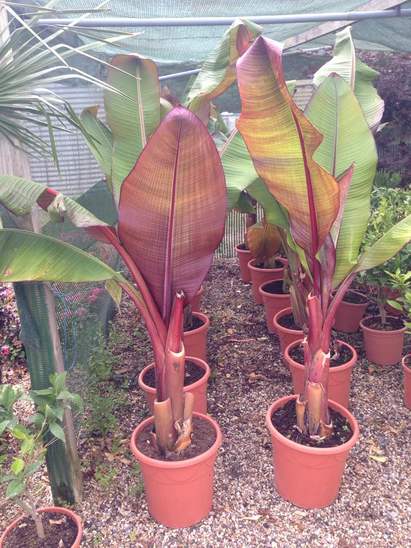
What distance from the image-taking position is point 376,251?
6.23ft

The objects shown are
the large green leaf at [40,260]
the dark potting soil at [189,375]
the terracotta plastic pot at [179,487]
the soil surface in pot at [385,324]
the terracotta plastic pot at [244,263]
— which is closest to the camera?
the large green leaf at [40,260]

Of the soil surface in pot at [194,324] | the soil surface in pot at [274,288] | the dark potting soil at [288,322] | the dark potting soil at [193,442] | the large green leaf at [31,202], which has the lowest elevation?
the soil surface in pot at [274,288]

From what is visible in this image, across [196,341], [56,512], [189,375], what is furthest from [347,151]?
[56,512]

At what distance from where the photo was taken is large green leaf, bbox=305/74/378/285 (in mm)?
2070

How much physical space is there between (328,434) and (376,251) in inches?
36.0

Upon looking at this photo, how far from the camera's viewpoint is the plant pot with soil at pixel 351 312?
3730mm

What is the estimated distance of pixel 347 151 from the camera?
211 centimetres

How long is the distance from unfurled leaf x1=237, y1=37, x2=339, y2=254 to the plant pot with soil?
6.66 ft

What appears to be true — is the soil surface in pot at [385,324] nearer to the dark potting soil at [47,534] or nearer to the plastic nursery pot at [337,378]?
the plastic nursery pot at [337,378]

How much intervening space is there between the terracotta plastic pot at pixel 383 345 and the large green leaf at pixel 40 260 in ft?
7.62

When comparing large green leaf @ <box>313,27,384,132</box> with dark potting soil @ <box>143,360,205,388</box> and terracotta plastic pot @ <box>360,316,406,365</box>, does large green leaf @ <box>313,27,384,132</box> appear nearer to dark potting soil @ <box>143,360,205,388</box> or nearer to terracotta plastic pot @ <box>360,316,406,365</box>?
terracotta plastic pot @ <box>360,316,406,365</box>

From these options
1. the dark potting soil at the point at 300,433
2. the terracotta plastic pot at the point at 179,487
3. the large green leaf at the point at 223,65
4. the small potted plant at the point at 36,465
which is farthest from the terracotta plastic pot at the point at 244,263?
the small potted plant at the point at 36,465

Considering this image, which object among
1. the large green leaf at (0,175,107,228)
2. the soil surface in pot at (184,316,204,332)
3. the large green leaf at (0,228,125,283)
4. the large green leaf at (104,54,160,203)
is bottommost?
the soil surface in pot at (184,316,204,332)

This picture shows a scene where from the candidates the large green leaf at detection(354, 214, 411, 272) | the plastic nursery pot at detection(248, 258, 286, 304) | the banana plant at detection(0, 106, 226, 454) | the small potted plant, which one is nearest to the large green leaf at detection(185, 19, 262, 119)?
the banana plant at detection(0, 106, 226, 454)
